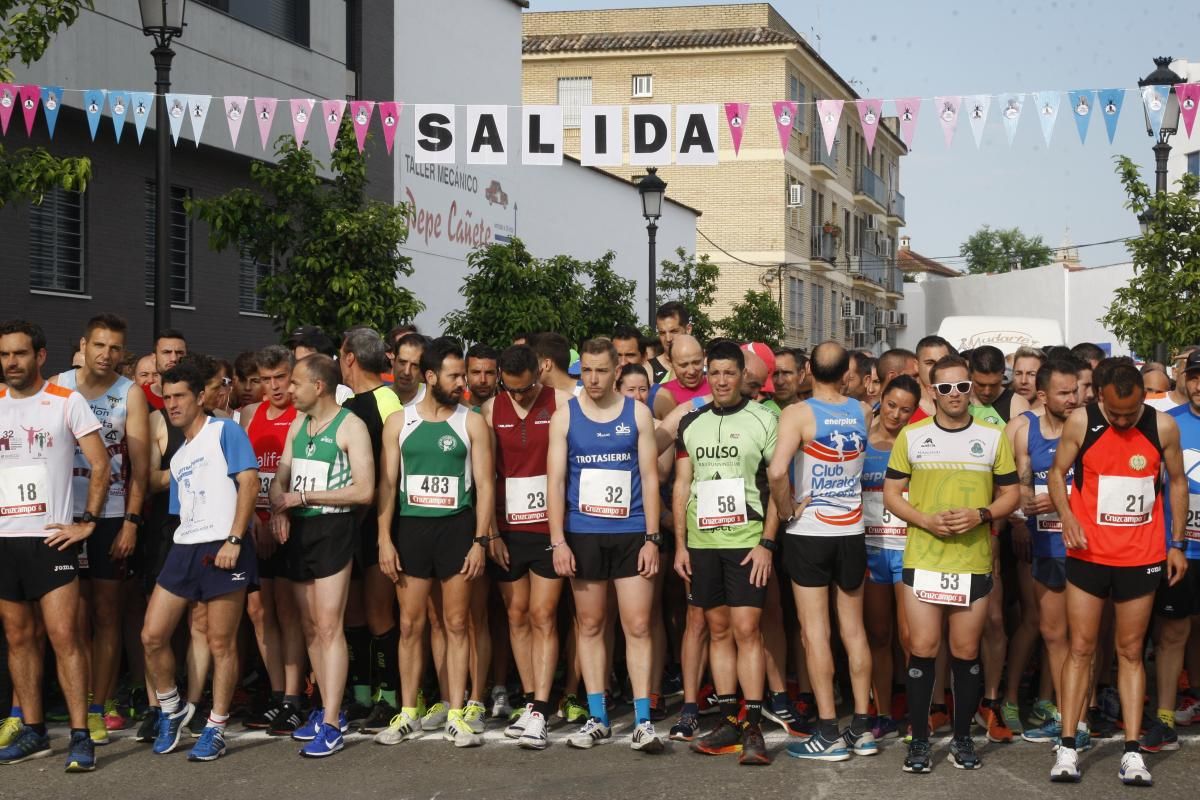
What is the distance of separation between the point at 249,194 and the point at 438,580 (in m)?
7.56

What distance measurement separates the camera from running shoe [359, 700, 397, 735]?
310 inches

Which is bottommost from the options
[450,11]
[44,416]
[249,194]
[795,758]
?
[795,758]

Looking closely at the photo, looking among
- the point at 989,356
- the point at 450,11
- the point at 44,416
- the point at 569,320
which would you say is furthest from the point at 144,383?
the point at 450,11

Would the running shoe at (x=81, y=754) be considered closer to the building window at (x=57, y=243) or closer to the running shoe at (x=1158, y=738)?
the running shoe at (x=1158, y=738)

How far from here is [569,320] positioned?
65.2ft

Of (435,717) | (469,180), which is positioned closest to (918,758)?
(435,717)

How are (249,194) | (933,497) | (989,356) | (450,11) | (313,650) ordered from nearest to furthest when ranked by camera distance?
(933,497), (313,650), (989,356), (249,194), (450,11)

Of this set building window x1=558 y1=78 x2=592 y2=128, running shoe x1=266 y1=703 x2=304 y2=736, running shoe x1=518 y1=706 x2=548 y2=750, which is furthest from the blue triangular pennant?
building window x1=558 y1=78 x2=592 y2=128

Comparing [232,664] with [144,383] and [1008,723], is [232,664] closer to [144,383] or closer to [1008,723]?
[144,383]

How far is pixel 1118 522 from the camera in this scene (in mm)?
6953

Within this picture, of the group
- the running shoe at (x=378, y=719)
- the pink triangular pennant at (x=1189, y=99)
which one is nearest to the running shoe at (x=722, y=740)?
the running shoe at (x=378, y=719)

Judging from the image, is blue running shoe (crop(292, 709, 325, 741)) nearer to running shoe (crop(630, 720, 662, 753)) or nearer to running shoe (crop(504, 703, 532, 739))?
running shoe (crop(504, 703, 532, 739))

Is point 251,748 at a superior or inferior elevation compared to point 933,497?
inferior

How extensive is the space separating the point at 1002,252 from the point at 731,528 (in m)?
111
